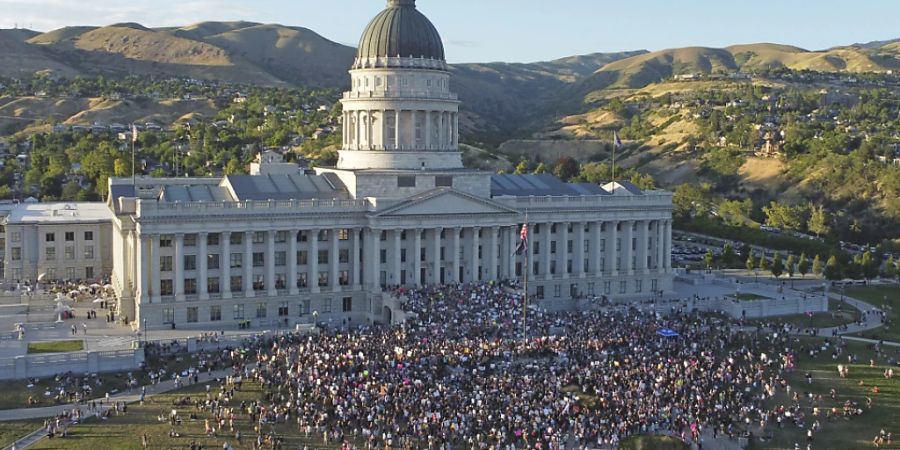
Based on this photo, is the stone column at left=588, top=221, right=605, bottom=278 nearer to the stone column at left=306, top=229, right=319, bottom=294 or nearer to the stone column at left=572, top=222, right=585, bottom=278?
the stone column at left=572, top=222, right=585, bottom=278

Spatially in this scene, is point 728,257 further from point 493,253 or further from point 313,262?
point 313,262

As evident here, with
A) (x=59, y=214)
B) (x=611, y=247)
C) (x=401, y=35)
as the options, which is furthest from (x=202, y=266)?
(x=611, y=247)

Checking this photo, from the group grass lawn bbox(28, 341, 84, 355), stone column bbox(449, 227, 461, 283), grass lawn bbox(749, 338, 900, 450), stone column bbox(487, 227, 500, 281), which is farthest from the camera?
stone column bbox(487, 227, 500, 281)

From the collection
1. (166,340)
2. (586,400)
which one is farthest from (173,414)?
(586,400)

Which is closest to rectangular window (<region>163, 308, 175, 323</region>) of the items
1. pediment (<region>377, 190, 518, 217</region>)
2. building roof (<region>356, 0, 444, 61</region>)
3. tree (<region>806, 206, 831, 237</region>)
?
pediment (<region>377, 190, 518, 217</region>)

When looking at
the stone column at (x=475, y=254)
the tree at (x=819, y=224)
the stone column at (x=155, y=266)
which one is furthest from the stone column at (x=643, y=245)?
the tree at (x=819, y=224)

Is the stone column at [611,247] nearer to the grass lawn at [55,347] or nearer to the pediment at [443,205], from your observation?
the pediment at [443,205]

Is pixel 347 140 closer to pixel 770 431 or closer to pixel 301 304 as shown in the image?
pixel 301 304
